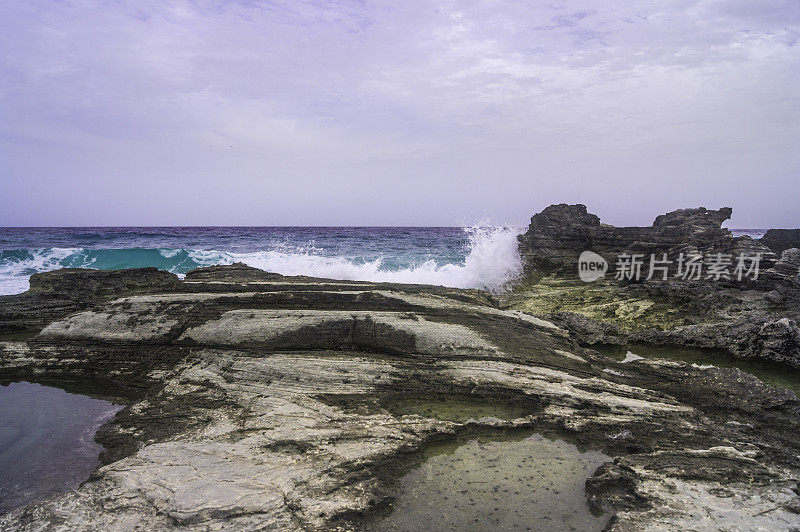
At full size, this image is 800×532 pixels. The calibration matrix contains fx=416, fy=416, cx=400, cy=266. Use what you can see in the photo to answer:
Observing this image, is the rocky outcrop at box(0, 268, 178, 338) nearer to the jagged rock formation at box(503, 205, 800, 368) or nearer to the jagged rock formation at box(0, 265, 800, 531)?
the jagged rock formation at box(0, 265, 800, 531)

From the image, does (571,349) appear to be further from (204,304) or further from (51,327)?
(51,327)

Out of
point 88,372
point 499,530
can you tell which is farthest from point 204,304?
point 499,530

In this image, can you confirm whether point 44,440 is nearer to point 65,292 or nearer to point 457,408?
point 457,408

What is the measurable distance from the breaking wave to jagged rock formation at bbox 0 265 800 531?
814cm

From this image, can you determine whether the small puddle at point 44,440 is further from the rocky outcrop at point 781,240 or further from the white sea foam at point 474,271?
the rocky outcrop at point 781,240

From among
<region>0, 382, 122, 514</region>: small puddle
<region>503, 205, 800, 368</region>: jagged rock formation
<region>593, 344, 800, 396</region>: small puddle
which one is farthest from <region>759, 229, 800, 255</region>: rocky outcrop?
<region>0, 382, 122, 514</region>: small puddle

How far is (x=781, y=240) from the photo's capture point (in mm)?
17109

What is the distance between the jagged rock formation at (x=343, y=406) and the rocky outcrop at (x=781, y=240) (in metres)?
16.2

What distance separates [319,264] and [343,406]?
15.3m

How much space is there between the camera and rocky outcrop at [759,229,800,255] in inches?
647

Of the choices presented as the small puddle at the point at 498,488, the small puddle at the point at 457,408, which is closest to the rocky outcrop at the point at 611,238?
the small puddle at the point at 457,408

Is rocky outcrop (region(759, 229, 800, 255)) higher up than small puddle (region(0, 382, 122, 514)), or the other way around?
rocky outcrop (region(759, 229, 800, 255))

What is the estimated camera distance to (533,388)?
448 centimetres

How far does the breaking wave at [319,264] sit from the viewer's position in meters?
14.8
